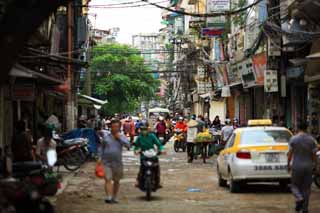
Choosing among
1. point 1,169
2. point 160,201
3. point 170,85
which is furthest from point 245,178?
point 170,85

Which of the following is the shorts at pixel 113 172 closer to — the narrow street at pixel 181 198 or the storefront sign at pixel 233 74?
the narrow street at pixel 181 198

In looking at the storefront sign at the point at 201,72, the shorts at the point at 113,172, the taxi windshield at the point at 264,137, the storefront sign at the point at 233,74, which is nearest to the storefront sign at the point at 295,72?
the storefront sign at the point at 233,74

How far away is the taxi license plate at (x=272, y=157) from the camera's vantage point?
15578mm

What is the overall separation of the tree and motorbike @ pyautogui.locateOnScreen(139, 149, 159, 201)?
5730 centimetres

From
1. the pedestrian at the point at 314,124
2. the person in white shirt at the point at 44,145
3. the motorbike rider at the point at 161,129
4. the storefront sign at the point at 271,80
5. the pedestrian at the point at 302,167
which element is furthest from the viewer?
the motorbike rider at the point at 161,129

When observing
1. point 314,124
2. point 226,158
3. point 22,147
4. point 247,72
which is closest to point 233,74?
point 247,72

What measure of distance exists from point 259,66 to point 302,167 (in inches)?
770

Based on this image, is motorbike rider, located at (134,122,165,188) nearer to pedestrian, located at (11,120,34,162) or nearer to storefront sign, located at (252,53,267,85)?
pedestrian, located at (11,120,34,162)

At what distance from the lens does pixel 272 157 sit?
15.6 m

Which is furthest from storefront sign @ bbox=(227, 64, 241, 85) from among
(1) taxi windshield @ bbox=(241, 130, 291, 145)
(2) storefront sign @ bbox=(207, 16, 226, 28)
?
(1) taxi windshield @ bbox=(241, 130, 291, 145)

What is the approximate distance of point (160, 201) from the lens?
14688mm

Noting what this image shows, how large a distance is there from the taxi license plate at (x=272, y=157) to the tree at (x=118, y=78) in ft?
188

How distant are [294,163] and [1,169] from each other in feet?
16.2

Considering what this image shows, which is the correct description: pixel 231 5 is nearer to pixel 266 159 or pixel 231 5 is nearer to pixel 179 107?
pixel 266 159
